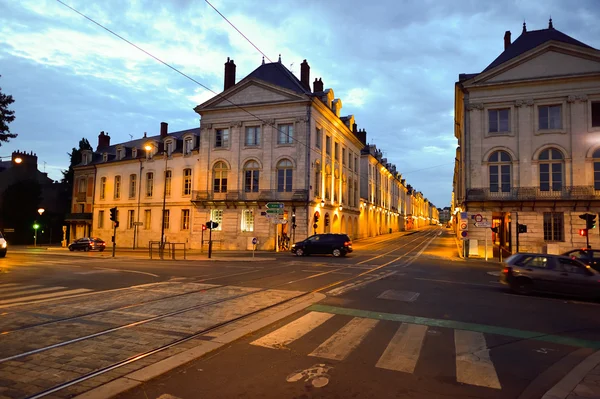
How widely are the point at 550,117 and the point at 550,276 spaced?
2332 cm

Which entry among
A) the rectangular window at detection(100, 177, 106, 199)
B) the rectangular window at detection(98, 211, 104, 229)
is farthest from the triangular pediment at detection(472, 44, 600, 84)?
the rectangular window at detection(98, 211, 104, 229)

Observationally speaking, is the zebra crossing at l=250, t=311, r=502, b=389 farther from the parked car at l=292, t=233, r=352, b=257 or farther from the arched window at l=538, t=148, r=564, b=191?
the arched window at l=538, t=148, r=564, b=191

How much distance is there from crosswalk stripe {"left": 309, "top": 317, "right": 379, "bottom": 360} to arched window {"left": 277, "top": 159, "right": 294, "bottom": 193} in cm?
2888

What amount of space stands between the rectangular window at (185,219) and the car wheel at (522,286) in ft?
113

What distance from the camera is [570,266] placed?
11.8 m

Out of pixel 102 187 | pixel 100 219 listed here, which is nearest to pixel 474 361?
pixel 100 219

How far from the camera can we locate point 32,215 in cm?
5331

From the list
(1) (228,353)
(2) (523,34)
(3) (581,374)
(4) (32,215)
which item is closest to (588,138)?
(2) (523,34)

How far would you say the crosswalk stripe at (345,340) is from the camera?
6.05m

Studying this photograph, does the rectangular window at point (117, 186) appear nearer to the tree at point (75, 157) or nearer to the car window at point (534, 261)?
the tree at point (75, 157)

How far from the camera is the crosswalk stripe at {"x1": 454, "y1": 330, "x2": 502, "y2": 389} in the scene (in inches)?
200

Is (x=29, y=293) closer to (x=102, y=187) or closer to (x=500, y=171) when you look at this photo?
(x=500, y=171)

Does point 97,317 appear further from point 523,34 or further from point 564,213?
point 523,34

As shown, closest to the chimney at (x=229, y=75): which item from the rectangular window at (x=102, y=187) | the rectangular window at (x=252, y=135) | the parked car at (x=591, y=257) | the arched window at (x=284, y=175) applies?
the rectangular window at (x=252, y=135)
